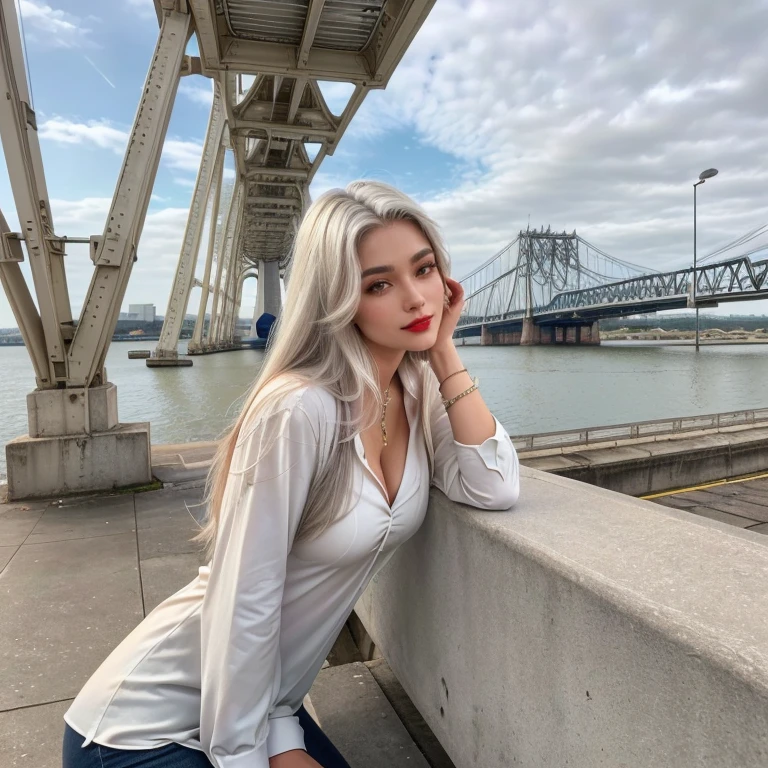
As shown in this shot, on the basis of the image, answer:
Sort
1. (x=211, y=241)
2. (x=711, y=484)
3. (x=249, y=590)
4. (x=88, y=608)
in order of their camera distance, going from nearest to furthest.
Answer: (x=249, y=590)
(x=88, y=608)
(x=711, y=484)
(x=211, y=241)

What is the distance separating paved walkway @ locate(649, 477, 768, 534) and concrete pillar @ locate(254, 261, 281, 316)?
143 feet

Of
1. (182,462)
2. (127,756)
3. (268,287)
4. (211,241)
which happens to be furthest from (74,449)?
(268,287)

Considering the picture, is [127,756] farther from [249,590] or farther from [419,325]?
[419,325]

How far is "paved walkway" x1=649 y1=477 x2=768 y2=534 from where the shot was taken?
481cm

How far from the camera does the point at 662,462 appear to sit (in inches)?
235

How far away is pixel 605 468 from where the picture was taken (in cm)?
561

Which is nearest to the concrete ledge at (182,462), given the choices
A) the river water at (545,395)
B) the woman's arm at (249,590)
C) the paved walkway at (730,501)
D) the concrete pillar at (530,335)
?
the river water at (545,395)

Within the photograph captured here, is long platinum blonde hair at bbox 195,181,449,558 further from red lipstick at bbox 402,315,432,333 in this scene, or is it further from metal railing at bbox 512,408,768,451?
metal railing at bbox 512,408,768,451

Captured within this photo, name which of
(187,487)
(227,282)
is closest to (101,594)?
(187,487)

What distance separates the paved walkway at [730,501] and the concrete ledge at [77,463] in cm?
432

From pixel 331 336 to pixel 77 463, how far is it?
3828 mm

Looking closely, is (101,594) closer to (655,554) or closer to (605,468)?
(655,554)

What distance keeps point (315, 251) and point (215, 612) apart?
681 millimetres

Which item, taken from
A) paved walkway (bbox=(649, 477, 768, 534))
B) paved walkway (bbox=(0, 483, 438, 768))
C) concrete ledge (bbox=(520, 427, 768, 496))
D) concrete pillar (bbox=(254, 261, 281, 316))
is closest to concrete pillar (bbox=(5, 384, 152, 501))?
paved walkway (bbox=(0, 483, 438, 768))
